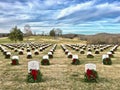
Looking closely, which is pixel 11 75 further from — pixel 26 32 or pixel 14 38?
pixel 26 32

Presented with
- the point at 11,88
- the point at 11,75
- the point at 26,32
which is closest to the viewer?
the point at 11,88

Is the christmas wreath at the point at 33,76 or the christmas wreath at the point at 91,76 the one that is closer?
the christmas wreath at the point at 33,76

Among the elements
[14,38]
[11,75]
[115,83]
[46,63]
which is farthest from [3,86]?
[14,38]

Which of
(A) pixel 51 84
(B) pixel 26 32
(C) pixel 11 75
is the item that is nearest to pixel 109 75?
(A) pixel 51 84

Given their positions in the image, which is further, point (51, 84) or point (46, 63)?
point (46, 63)

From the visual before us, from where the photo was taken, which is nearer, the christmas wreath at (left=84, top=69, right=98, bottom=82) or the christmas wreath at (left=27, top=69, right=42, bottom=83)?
the christmas wreath at (left=27, top=69, right=42, bottom=83)

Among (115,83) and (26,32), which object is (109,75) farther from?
(26,32)

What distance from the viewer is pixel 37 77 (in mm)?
16812

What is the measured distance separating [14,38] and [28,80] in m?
85.6

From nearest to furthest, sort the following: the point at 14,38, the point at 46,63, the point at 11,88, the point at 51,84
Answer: the point at 11,88 < the point at 51,84 < the point at 46,63 < the point at 14,38

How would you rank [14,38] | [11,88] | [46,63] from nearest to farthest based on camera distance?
[11,88] < [46,63] < [14,38]

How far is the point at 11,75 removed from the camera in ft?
63.6

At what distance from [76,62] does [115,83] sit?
9.04 meters

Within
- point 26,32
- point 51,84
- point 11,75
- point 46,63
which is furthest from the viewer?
point 26,32
